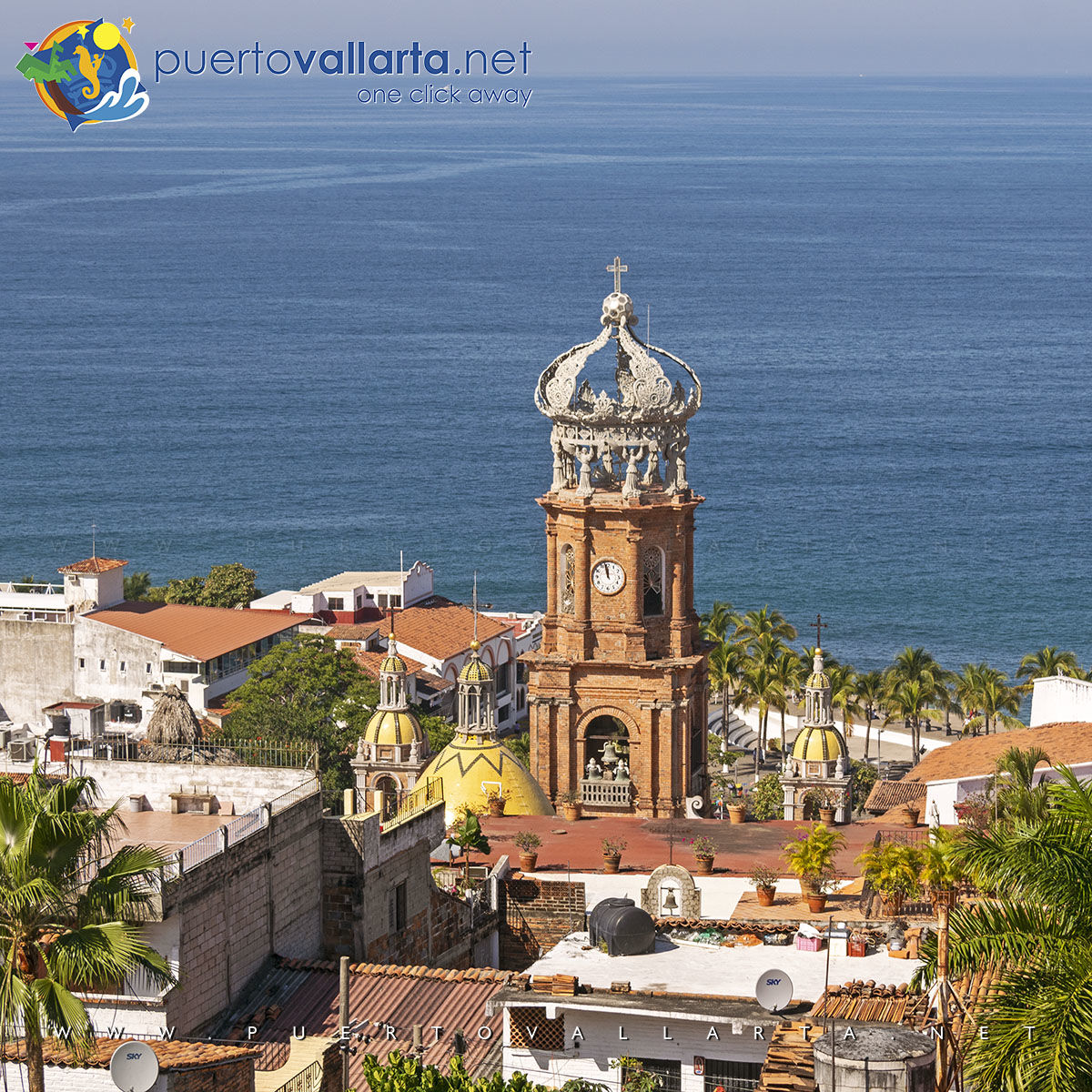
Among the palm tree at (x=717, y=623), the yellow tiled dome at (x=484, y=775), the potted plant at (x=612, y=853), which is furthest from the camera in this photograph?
the palm tree at (x=717, y=623)

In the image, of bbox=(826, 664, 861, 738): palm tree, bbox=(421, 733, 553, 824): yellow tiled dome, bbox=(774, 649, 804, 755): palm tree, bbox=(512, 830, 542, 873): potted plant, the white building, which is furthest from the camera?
the white building

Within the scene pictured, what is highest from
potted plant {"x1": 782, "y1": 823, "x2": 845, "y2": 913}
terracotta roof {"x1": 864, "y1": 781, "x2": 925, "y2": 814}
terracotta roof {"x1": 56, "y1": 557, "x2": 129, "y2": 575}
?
terracotta roof {"x1": 56, "y1": 557, "x2": 129, "y2": 575}

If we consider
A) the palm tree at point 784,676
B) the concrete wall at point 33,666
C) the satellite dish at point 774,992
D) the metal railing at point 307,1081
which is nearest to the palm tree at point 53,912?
Answer: the metal railing at point 307,1081

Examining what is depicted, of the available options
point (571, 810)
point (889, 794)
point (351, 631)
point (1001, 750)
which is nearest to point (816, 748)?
point (1001, 750)

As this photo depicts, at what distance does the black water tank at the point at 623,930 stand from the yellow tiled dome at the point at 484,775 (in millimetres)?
23013

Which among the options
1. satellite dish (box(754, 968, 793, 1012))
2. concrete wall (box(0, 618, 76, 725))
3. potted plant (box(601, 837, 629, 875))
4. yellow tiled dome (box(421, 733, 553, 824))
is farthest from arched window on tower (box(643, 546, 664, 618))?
concrete wall (box(0, 618, 76, 725))

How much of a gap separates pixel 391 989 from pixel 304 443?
163 metres

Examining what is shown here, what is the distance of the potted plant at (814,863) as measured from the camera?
42.6 m

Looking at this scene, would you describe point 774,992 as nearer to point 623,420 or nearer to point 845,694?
point 623,420

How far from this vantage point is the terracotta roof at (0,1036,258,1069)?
28594mm

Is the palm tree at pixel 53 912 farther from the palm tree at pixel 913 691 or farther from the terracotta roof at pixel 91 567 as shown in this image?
the terracotta roof at pixel 91 567

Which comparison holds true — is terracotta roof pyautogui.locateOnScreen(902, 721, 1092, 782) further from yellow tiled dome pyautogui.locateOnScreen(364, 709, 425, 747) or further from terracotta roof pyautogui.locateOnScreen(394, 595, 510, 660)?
terracotta roof pyautogui.locateOnScreen(394, 595, 510, 660)

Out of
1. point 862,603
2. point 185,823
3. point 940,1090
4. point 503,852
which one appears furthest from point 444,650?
point 940,1090

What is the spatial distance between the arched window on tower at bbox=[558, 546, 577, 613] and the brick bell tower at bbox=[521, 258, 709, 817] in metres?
0.03
